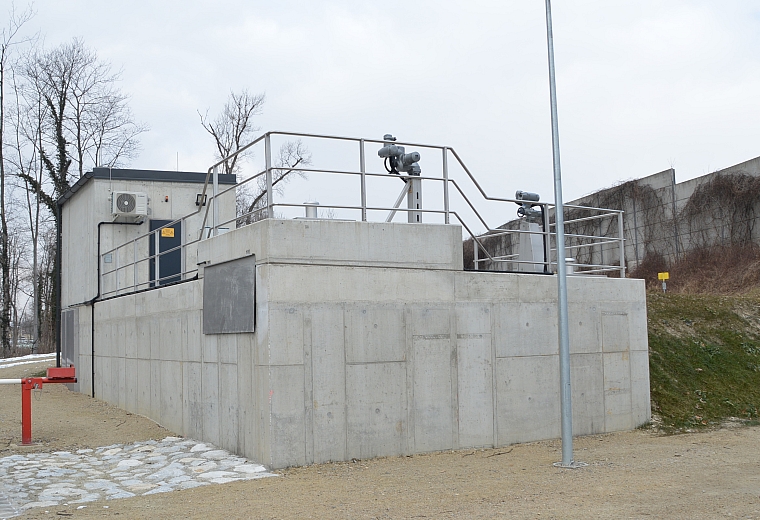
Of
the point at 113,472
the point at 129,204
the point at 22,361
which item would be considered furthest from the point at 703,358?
the point at 22,361

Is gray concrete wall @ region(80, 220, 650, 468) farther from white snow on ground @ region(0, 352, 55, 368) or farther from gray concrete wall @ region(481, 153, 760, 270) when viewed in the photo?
white snow on ground @ region(0, 352, 55, 368)

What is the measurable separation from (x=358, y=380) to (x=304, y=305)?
4.30ft

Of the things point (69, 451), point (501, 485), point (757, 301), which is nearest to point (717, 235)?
point (757, 301)

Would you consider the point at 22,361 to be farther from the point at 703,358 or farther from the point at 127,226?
the point at 703,358

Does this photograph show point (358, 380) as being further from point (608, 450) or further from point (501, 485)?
point (608, 450)

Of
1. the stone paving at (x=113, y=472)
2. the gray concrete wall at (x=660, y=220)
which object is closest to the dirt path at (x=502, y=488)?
Result: the stone paving at (x=113, y=472)

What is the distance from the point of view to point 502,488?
9164mm

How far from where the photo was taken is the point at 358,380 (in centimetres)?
1099

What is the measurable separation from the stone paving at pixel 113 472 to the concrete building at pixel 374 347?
1.34ft

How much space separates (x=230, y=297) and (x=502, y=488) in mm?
4700

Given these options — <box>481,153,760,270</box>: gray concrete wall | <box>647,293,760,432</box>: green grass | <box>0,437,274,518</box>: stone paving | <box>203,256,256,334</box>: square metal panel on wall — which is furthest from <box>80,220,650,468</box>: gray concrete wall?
<box>481,153,760,270</box>: gray concrete wall

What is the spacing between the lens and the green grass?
15.4 m

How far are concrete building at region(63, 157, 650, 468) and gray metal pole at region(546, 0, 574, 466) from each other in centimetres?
180

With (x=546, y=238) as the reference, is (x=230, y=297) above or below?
below
